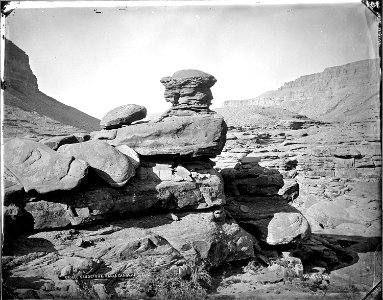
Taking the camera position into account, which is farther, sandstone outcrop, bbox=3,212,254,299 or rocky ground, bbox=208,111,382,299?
rocky ground, bbox=208,111,382,299

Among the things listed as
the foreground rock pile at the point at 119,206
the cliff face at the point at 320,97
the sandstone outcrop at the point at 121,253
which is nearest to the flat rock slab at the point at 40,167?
the foreground rock pile at the point at 119,206

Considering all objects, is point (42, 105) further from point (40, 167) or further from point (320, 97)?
point (320, 97)

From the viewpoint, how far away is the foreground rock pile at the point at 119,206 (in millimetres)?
8133

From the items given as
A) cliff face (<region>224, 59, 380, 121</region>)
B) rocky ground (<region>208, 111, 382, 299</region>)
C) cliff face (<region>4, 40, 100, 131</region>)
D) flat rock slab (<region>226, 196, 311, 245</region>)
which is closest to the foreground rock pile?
flat rock slab (<region>226, 196, 311, 245</region>)

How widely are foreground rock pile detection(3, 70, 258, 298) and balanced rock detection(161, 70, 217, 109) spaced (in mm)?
2734

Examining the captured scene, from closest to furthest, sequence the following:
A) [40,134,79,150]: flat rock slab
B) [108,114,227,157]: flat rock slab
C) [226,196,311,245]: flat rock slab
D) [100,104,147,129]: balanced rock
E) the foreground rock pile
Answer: the foreground rock pile
[40,134,79,150]: flat rock slab
[108,114,227,157]: flat rock slab
[226,196,311,245]: flat rock slab
[100,104,147,129]: balanced rock

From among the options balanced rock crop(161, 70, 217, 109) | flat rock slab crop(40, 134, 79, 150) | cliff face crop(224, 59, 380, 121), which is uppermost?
cliff face crop(224, 59, 380, 121)

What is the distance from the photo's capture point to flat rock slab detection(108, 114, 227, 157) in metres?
11.8

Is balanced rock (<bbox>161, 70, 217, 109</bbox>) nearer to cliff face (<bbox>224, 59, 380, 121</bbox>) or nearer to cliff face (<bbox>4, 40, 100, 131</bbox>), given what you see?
cliff face (<bbox>4, 40, 100, 131</bbox>)

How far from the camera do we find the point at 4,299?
22.9 feet

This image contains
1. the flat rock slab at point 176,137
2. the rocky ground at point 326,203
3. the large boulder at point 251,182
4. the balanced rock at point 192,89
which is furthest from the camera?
the large boulder at point 251,182

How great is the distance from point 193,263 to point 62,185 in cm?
510

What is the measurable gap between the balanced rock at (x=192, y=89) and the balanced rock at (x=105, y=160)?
5931 mm

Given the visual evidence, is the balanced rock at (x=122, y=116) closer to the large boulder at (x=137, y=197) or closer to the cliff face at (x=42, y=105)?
the large boulder at (x=137, y=197)
